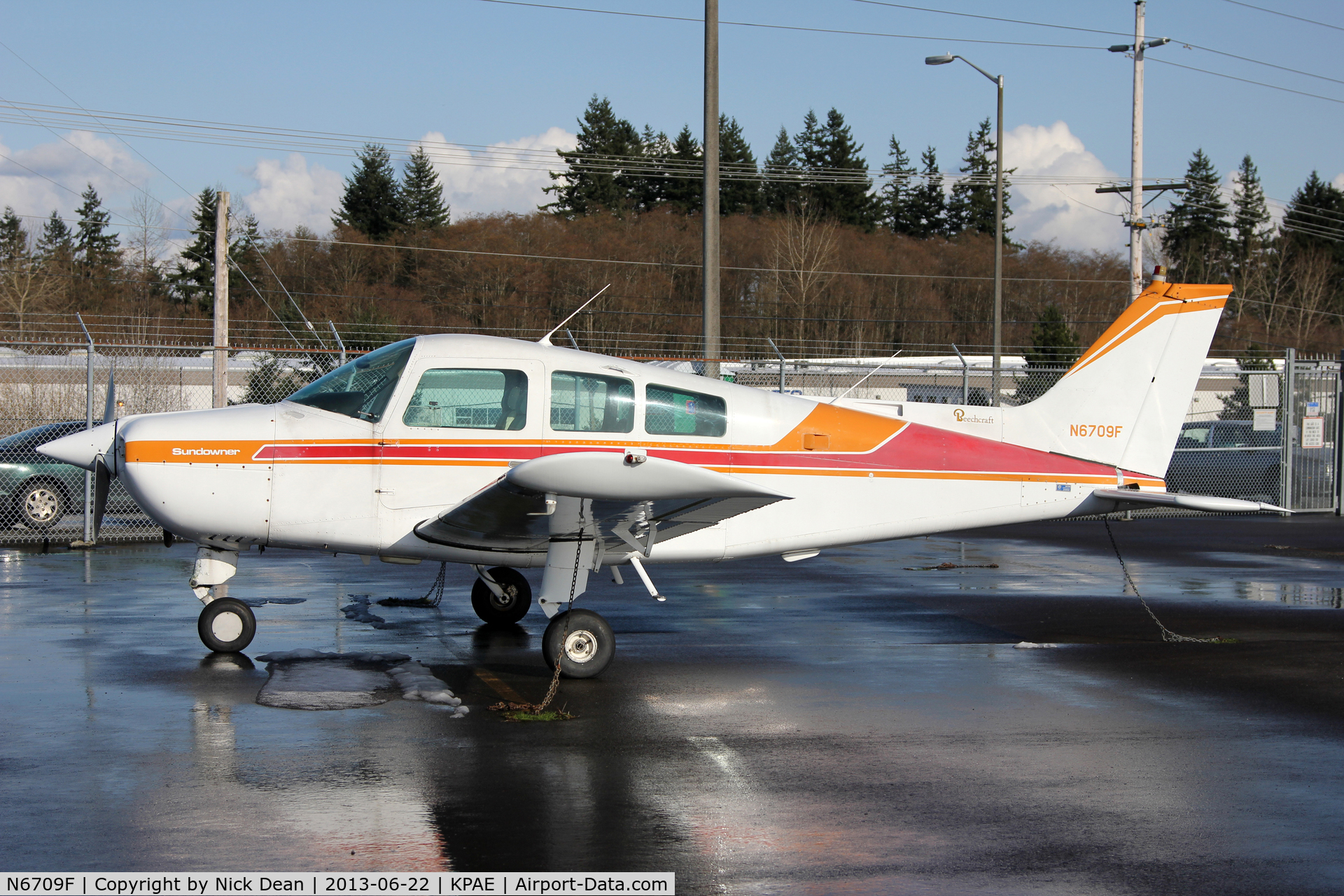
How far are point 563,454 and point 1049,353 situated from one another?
3256 cm

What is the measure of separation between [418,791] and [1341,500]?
21.4 m

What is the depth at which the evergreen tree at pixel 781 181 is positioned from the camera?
71.6 metres

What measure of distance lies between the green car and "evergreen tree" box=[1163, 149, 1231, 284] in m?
80.7

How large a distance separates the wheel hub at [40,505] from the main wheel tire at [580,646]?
1181cm

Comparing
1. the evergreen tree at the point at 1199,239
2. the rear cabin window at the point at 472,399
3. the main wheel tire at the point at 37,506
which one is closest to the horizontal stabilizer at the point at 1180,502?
the rear cabin window at the point at 472,399

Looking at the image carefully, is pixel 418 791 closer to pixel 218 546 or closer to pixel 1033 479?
pixel 218 546

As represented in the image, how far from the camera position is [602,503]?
7375 mm

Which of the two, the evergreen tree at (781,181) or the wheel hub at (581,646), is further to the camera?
the evergreen tree at (781,181)

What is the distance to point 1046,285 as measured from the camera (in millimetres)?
70125

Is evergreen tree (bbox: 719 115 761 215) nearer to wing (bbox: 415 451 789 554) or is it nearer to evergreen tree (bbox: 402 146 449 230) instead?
evergreen tree (bbox: 402 146 449 230)

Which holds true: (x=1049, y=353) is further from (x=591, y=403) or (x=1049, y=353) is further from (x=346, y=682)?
(x=346, y=682)

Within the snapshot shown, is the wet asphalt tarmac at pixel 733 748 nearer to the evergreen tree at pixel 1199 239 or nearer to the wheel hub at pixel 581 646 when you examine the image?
the wheel hub at pixel 581 646

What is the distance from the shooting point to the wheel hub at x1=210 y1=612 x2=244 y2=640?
27.6ft

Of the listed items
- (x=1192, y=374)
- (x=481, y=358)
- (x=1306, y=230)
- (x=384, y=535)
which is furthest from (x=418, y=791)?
(x=1306, y=230)
